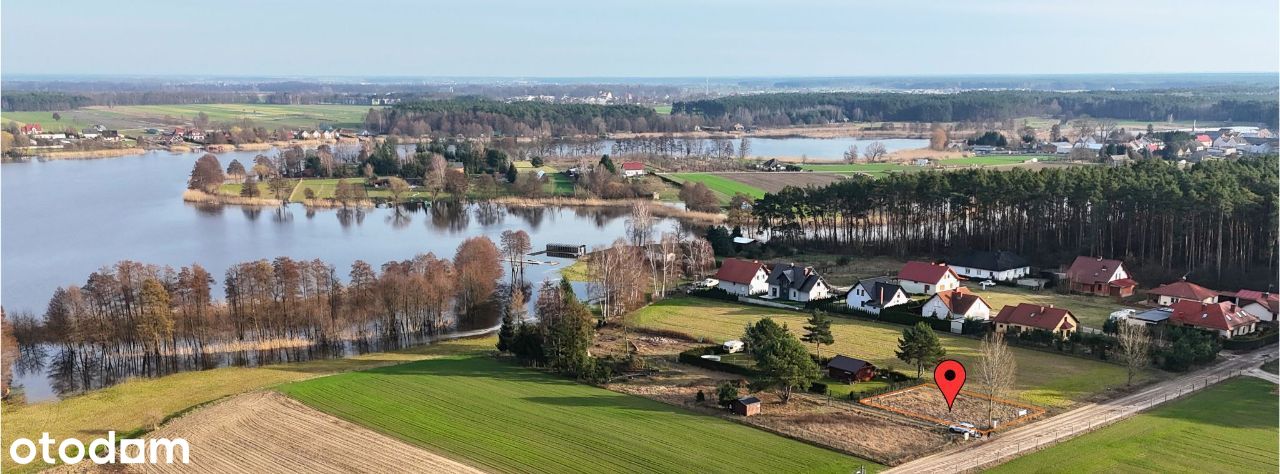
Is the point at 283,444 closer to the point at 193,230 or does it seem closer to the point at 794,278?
the point at 794,278

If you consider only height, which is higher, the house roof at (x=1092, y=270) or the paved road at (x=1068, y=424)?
the house roof at (x=1092, y=270)

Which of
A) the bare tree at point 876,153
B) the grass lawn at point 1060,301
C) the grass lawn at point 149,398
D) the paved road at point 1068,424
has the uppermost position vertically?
the bare tree at point 876,153

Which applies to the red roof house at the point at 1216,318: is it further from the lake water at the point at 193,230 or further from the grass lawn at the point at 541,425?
the lake water at the point at 193,230

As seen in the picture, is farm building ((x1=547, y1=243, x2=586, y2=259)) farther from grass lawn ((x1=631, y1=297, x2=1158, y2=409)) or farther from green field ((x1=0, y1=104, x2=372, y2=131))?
green field ((x1=0, y1=104, x2=372, y2=131))

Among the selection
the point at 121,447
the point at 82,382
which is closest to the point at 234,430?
the point at 121,447

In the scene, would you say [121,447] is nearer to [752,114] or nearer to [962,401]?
[962,401]

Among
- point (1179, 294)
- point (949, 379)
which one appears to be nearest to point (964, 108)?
point (1179, 294)

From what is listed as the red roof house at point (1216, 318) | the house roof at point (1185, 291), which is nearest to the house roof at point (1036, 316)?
the red roof house at point (1216, 318)

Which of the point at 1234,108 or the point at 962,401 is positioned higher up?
the point at 1234,108

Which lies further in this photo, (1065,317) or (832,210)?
(832,210)
